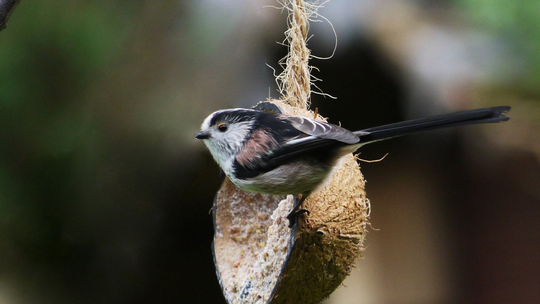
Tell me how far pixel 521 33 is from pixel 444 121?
0.98 m

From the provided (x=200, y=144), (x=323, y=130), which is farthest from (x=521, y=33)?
(x=200, y=144)

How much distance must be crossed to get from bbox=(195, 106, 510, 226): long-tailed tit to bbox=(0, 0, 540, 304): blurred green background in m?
0.69

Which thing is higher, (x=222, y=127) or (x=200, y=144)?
(x=222, y=127)

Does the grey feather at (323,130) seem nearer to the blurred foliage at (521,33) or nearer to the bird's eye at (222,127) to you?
the bird's eye at (222,127)

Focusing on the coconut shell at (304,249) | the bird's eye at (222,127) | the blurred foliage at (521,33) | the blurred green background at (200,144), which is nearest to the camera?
the coconut shell at (304,249)

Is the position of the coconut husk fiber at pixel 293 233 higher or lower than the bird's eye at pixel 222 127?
lower

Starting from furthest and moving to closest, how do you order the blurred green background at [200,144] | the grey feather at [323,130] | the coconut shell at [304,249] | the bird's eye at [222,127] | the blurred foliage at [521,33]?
the blurred green background at [200,144] → the blurred foliage at [521,33] → the bird's eye at [222,127] → the coconut shell at [304,249] → the grey feather at [323,130]

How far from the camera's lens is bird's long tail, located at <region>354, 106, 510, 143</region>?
4.96ft

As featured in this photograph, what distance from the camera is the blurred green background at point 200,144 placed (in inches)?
95.1

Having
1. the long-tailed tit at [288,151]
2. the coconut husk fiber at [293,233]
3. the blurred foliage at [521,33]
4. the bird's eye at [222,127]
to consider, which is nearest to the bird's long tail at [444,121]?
the long-tailed tit at [288,151]

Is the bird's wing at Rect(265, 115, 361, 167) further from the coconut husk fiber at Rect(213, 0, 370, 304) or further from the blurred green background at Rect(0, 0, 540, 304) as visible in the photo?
the blurred green background at Rect(0, 0, 540, 304)

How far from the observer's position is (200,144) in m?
2.61

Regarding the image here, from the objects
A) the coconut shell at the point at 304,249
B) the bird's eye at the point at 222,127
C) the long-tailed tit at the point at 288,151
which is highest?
the bird's eye at the point at 222,127

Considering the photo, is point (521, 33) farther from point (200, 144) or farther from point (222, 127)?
point (200, 144)
